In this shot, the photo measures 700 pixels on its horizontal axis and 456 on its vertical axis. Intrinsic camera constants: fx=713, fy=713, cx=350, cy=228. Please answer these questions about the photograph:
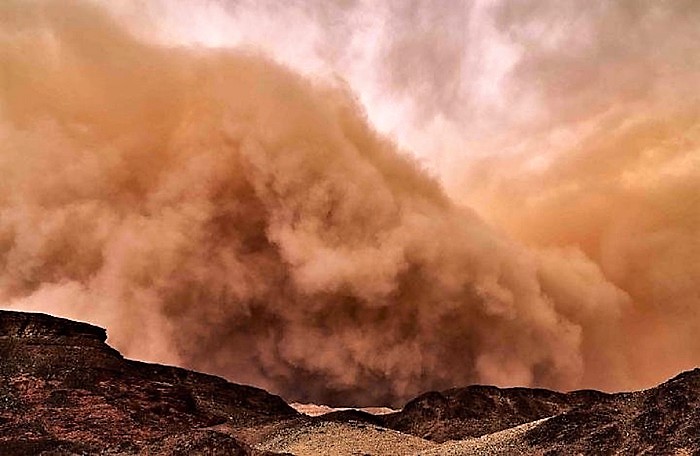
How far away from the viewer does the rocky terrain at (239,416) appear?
2361 centimetres

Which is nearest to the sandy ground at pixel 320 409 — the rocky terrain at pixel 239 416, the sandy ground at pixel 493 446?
the rocky terrain at pixel 239 416

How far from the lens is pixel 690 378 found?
24.7m

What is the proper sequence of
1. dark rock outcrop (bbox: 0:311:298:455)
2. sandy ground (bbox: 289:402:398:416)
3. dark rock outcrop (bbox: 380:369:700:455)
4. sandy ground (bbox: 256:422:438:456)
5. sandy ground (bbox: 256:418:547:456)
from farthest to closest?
1. sandy ground (bbox: 289:402:398:416)
2. dark rock outcrop (bbox: 0:311:298:455)
3. sandy ground (bbox: 256:422:438:456)
4. sandy ground (bbox: 256:418:547:456)
5. dark rock outcrop (bbox: 380:369:700:455)

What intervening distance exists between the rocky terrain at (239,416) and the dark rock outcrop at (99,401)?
0.07m

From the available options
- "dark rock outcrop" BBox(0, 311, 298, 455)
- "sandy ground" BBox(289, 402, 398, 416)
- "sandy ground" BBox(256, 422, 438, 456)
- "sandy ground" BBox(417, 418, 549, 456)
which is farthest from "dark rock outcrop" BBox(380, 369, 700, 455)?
"sandy ground" BBox(289, 402, 398, 416)

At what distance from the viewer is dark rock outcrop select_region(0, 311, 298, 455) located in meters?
30.2

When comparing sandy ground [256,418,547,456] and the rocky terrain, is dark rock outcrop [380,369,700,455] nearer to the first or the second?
the rocky terrain

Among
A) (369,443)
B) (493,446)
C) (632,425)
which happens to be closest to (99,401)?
(369,443)

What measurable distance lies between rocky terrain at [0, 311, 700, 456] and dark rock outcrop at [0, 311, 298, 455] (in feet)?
0.24

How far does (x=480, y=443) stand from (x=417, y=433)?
63.1 ft

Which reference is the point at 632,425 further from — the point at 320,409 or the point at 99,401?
the point at 320,409

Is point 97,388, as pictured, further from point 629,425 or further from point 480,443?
point 629,425

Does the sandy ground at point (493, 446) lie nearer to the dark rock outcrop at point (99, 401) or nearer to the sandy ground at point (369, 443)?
the sandy ground at point (369, 443)

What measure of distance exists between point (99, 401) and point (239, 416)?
9.32 m
